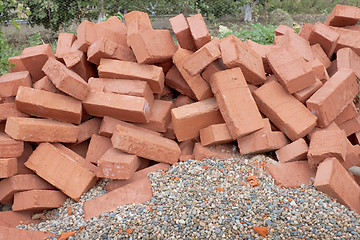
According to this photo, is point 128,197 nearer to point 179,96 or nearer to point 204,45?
point 179,96

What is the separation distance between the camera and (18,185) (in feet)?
11.9

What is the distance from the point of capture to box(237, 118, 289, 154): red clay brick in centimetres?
373

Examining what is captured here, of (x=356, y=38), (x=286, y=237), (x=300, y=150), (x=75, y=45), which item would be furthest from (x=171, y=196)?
(x=356, y=38)

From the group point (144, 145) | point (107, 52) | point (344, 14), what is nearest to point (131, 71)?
point (107, 52)

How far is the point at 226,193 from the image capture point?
323cm

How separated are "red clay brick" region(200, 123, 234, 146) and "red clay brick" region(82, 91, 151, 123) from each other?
27.0 inches

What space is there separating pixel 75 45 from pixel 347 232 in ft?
11.6

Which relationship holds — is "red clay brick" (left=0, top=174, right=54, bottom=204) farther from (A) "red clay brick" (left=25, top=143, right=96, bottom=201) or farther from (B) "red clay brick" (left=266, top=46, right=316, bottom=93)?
(B) "red clay brick" (left=266, top=46, right=316, bottom=93)

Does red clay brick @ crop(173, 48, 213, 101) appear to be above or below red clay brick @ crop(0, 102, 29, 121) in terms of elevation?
above

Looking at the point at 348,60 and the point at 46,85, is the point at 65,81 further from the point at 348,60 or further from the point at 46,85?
the point at 348,60

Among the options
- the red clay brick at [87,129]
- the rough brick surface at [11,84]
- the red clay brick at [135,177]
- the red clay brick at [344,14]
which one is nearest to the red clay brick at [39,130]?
the red clay brick at [87,129]

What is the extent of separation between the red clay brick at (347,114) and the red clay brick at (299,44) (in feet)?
2.44

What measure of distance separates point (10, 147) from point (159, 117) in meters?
1.59

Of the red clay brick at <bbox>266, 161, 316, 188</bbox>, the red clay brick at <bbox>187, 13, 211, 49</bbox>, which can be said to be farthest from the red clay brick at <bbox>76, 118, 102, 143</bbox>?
the red clay brick at <bbox>266, 161, 316, 188</bbox>
